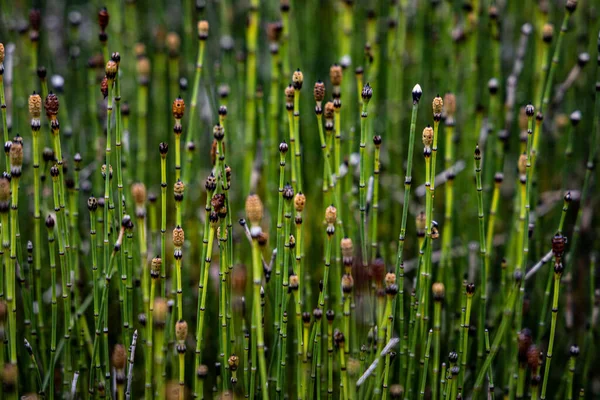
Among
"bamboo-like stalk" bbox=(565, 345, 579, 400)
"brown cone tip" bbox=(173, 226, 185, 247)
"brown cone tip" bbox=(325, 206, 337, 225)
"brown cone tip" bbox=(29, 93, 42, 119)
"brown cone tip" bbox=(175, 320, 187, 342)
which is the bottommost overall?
"bamboo-like stalk" bbox=(565, 345, 579, 400)

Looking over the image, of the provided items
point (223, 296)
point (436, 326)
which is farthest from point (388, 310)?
point (223, 296)

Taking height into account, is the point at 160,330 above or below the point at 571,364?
above

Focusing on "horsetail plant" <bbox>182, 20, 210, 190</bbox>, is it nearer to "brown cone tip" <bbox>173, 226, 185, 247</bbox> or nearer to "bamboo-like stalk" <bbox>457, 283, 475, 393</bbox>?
"brown cone tip" <bbox>173, 226, 185, 247</bbox>

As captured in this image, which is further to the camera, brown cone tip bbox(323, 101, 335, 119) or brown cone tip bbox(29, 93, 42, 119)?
brown cone tip bbox(323, 101, 335, 119)

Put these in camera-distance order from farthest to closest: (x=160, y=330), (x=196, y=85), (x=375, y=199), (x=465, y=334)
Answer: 1. (x=196, y=85)
2. (x=375, y=199)
3. (x=465, y=334)
4. (x=160, y=330)

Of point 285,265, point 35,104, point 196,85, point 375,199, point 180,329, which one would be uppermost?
point 196,85

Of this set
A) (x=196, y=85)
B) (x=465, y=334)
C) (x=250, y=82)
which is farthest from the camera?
(x=250, y=82)

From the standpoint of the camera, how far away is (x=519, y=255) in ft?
5.34

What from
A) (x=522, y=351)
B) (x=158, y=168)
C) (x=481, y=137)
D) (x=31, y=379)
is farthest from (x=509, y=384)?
Answer: (x=158, y=168)

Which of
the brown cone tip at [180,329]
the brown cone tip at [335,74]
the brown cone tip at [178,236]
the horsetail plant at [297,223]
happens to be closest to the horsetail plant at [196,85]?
the horsetail plant at [297,223]

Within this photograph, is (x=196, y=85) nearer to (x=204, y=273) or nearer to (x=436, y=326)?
(x=204, y=273)

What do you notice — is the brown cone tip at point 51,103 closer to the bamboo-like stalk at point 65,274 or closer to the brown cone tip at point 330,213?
the bamboo-like stalk at point 65,274

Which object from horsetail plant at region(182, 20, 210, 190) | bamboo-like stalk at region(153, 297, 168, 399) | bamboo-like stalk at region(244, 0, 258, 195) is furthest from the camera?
bamboo-like stalk at region(244, 0, 258, 195)

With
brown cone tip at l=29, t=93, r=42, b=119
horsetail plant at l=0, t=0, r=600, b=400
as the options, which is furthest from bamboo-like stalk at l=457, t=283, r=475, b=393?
brown cone tip at l=29, t=93, r=42, b=119
